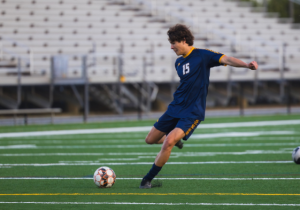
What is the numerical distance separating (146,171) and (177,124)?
2057 millimetres

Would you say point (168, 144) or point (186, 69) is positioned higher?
point (186, 69)

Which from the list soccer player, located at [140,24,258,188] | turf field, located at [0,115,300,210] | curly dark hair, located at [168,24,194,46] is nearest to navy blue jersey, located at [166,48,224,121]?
soccer player, located at [140,24,258,188]

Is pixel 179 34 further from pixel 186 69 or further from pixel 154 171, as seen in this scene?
pixel 154 171

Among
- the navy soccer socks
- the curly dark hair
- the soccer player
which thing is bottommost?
the navy soccer socks

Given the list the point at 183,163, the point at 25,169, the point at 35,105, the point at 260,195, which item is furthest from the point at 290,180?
the point at 35,105

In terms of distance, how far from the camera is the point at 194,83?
562 cm

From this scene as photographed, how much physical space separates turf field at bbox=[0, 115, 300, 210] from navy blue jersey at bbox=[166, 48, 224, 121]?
0.95 m

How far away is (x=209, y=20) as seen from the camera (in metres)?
29.4

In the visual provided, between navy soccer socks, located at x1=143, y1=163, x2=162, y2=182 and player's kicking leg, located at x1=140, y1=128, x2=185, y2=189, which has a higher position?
player's kicking leg, located at x1=140, y1=128, x2=185, y2=189

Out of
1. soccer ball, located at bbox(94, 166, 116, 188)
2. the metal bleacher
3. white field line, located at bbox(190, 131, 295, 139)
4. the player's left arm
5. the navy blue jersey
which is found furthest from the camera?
the metal bleacher

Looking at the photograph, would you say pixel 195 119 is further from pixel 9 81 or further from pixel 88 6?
pixel 88 6

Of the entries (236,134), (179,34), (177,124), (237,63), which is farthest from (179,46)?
(236,134)

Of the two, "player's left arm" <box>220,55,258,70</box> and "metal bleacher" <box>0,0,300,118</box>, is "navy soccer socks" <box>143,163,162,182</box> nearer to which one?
"player's left arm" <box>220,55,258,70</box>

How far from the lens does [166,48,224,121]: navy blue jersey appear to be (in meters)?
5.62
